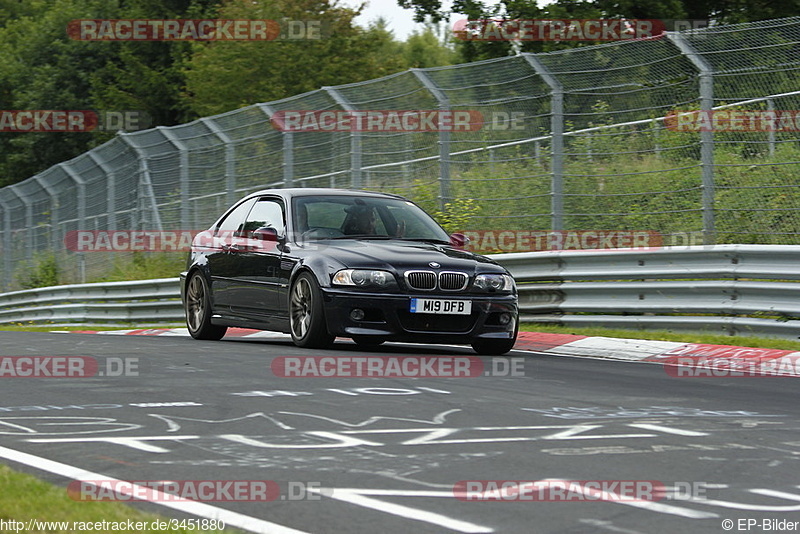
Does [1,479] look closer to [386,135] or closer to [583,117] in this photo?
[583,117]

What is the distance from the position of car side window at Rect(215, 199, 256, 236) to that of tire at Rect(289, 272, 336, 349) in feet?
6.01

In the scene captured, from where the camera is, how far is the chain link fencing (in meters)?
12.6

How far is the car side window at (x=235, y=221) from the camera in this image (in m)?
13.1

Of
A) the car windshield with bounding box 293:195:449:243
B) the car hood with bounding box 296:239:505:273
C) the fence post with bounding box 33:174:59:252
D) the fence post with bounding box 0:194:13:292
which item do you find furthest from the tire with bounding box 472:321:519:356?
the fence post with bounding box 0:194:13:292

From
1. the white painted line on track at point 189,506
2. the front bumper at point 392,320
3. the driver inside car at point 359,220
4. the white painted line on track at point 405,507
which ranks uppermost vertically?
the driver inside car at point 359,220

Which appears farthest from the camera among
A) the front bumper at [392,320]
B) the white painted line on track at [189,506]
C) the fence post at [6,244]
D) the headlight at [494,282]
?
the fence post at [6,244]

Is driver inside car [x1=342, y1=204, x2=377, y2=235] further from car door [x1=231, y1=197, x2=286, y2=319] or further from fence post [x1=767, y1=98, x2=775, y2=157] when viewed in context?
fence post [x1=767, y1=98, x2=775, y2=157]

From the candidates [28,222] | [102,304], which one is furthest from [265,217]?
[28,222]

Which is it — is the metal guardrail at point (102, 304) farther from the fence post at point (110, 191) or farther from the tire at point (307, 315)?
the tire at point (307, 315)

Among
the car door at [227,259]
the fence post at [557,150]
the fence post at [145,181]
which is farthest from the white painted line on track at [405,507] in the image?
the fence post at [145,181]

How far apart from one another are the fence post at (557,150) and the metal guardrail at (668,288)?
0.65 metres

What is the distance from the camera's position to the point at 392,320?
35.3 feet

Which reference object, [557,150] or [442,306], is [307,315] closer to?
[442,306]

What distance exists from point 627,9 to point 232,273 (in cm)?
2388
